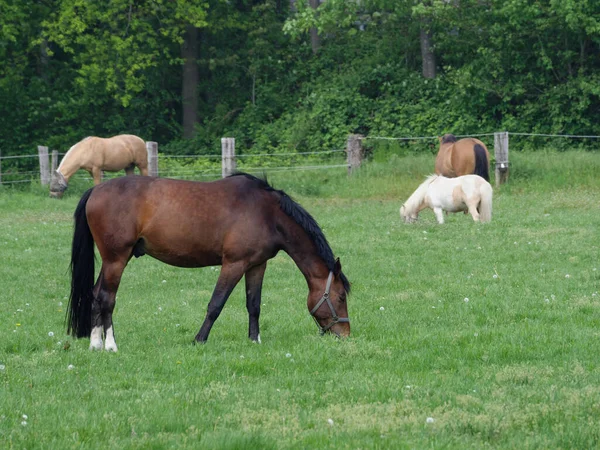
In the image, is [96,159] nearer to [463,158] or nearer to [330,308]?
[463,158]

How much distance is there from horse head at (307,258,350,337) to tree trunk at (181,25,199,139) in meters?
26.1

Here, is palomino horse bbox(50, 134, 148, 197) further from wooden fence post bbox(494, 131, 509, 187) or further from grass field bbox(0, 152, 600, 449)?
wooden fence post bbox(494, 131, 509, 187)

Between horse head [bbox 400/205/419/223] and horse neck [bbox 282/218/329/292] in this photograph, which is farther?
horse head [bbox 400/205/419/223]

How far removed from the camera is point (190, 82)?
34844 millimetres

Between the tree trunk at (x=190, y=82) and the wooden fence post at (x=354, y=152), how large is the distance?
391 inches

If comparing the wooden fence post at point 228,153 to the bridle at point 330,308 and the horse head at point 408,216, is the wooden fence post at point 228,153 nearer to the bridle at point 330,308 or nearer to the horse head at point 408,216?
the horse head at point 408,216

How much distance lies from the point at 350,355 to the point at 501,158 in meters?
16.5

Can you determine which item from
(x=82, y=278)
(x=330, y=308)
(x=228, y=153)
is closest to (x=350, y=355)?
(x=330, y=308)

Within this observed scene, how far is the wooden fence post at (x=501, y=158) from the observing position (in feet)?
77.0

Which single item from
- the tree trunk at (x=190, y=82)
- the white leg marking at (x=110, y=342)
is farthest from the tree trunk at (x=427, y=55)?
the white leg marking at (x=110, y=342)

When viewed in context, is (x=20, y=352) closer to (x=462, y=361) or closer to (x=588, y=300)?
(x=462, y=361)

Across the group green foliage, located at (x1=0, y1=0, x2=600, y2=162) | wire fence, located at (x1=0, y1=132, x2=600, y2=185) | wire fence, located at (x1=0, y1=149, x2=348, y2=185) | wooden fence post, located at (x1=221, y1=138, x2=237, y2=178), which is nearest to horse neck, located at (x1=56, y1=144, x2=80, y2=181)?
wire fence, located at (x1=0, y1=149, x2=348, y2=185)

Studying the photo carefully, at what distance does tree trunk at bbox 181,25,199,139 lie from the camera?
34.3 metres

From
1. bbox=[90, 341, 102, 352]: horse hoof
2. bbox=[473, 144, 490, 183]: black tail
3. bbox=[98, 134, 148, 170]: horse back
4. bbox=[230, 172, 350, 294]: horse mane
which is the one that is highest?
bbox=[98, 134, 148, 170]: horse back
